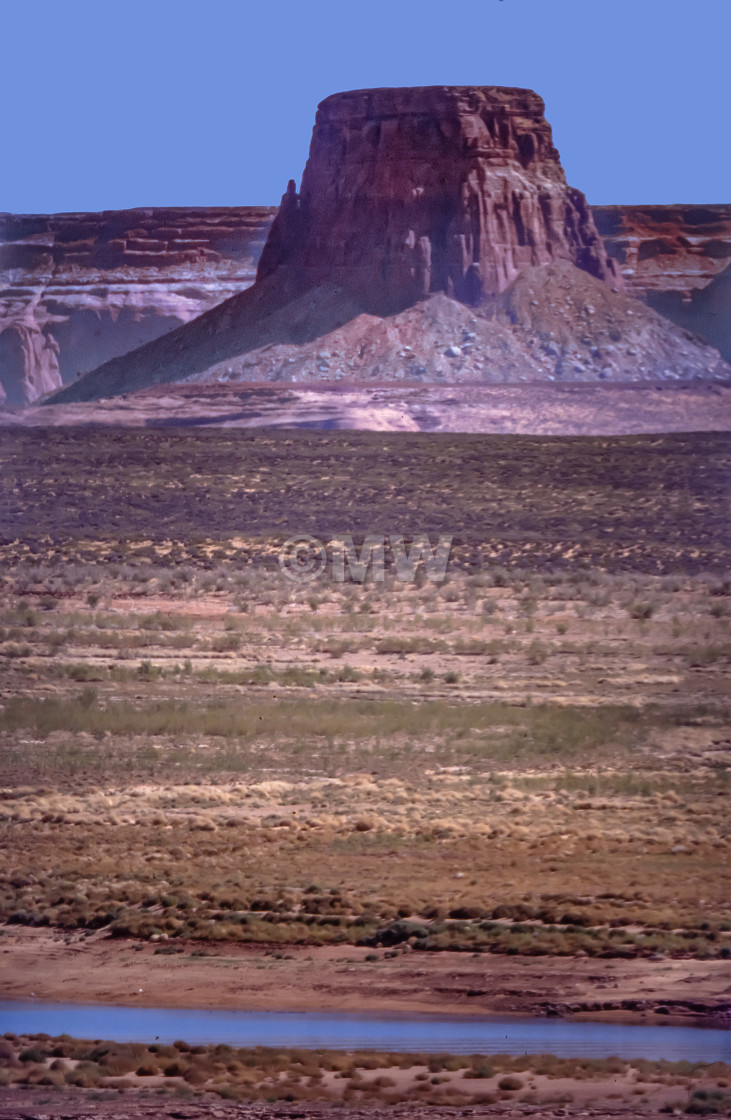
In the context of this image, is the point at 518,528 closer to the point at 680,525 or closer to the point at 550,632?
the point at 680,525

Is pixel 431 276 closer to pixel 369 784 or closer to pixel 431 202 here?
pixel 431 202

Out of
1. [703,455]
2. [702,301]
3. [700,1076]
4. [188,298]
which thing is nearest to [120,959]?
[700,1076]

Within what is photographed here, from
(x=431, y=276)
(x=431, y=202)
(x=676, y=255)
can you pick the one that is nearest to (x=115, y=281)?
(x=431, y=202)

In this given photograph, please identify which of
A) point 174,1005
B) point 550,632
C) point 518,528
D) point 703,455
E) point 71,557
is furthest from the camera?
point 703,455

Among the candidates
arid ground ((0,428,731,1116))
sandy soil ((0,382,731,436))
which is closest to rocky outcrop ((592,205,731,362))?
sandy soil ((0,382,731,436))

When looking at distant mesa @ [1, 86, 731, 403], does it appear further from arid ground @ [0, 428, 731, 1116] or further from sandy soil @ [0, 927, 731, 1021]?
sandy soil @ [0, 927, 731, 1021]
